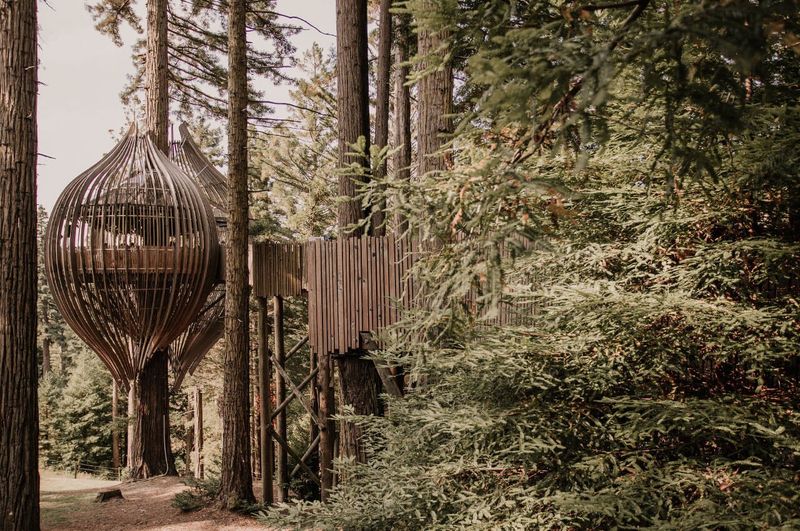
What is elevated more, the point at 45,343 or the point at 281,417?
the point at 281,417

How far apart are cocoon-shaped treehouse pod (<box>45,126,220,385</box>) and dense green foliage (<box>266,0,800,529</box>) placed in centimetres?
510

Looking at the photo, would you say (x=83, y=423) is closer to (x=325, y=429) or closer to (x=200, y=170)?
(x=200, y=170)

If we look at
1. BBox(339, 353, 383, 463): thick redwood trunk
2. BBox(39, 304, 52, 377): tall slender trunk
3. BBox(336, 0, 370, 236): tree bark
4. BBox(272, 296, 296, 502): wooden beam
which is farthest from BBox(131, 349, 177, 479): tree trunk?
BBox(39, 304, 52, 377): tall slender trunk

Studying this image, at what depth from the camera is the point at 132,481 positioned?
29.4 ft

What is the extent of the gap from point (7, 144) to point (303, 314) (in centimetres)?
986

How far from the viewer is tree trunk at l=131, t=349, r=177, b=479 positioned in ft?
29.9

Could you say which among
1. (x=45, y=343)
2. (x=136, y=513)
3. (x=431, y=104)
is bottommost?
(x=136, y=513)

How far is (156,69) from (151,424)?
6.00 m

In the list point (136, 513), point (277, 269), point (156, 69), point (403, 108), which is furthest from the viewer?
point (403, 108)

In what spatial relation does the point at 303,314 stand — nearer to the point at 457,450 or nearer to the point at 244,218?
the point at 244,218

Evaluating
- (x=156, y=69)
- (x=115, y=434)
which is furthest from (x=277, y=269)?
(x=115, y=434)

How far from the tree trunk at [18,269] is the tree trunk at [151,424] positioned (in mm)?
3942

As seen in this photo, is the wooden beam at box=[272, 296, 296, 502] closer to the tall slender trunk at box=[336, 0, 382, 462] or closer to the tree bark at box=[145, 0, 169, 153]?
the tall slender trunk at box=[336, 0, 382, 462]

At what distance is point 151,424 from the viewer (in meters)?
9.22
